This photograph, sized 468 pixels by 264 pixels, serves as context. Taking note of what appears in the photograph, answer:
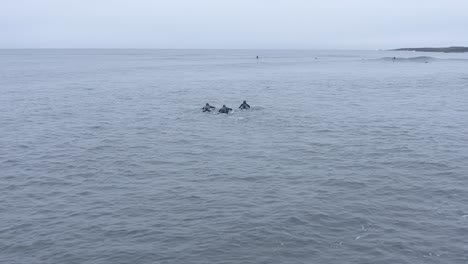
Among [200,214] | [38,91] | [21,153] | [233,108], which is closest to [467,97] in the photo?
[233,108]

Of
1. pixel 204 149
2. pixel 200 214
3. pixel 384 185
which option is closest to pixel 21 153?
pixel 204 149

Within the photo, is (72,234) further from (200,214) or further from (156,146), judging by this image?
(156,146)

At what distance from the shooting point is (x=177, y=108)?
62000mm

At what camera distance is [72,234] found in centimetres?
2241

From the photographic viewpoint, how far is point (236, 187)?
1126 inches

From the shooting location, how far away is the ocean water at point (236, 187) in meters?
20.7

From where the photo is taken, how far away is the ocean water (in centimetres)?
2072

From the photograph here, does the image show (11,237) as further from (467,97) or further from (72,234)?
(467,97)

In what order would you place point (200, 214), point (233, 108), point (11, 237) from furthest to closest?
point (233, 108), point (200, 214), point (11, 237)

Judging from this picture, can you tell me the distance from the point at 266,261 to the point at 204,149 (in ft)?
65.0

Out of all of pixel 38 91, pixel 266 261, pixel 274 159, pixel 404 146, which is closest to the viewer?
pixel 266 261

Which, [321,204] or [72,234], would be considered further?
[321,204]

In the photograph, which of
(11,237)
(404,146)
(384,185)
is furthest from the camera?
(404,146)

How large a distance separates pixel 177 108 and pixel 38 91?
39.3 meters
